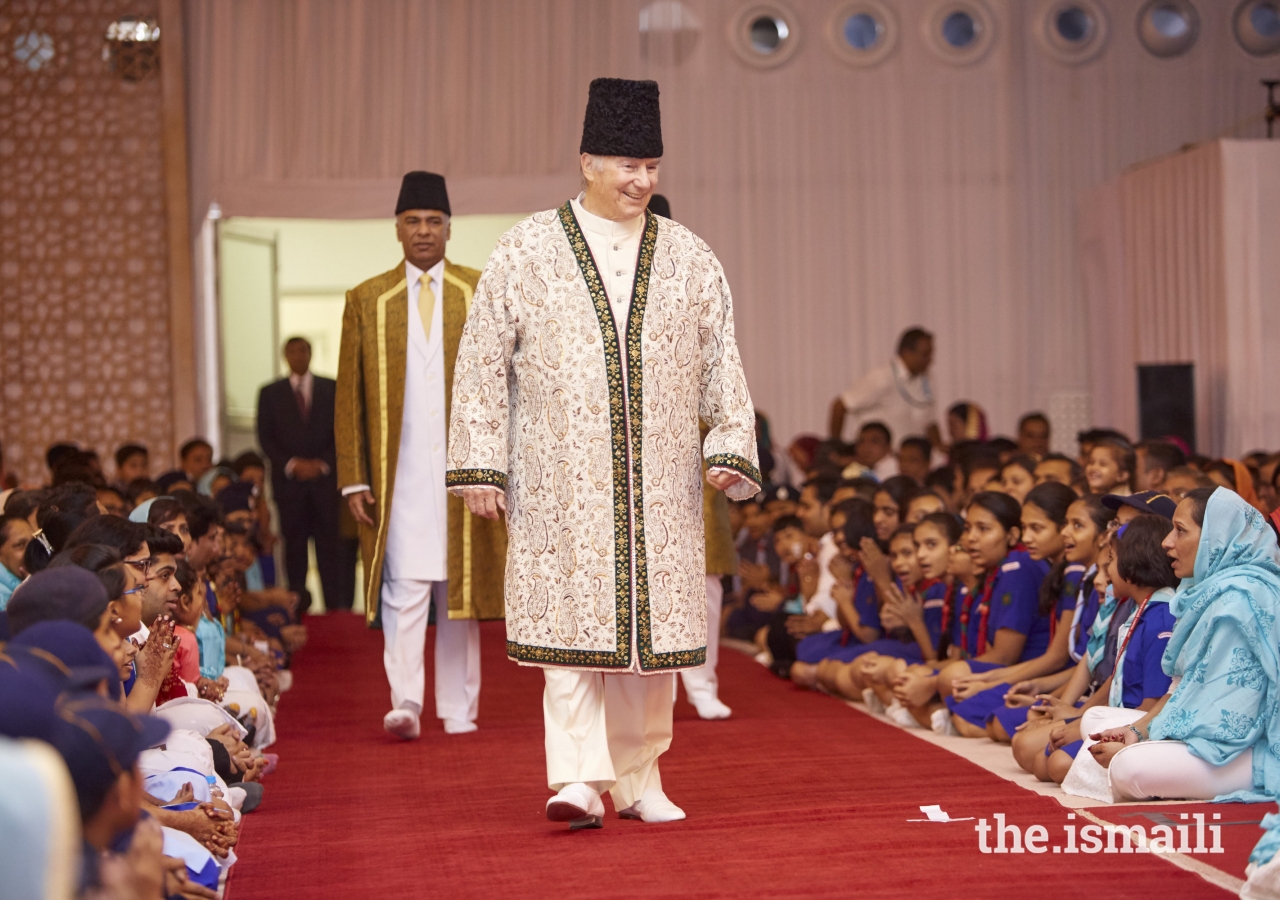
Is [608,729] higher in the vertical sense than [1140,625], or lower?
lower

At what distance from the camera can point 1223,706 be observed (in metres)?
3.62

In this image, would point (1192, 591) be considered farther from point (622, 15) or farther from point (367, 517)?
point (622, 15)

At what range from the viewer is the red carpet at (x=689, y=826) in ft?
10.0

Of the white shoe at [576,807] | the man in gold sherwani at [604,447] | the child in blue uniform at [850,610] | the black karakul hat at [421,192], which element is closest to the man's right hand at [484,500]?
the man in gold sherwani at [604,447]

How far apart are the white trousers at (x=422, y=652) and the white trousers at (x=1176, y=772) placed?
93.2 inches

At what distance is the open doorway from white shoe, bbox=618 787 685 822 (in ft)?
25.0

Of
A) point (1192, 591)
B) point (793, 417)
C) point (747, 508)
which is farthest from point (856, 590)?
point (793, 417)

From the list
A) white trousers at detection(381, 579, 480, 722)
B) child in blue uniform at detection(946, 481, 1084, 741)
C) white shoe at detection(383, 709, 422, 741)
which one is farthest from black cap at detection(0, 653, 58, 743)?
child in blue uniform at detection(946, 481, 1084, 741)

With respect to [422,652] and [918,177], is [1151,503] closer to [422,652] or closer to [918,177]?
[422,652]

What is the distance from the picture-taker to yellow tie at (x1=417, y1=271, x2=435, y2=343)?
17.9 feet

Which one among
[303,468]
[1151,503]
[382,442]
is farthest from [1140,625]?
[303,468]

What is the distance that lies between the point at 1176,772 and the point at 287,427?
6.69 meters

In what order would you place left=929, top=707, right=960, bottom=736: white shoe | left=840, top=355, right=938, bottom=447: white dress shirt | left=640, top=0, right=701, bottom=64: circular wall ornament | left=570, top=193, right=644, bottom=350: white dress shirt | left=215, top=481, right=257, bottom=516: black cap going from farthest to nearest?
left=640, top=0, right=701, bottom=64: circular wall ornament → left=840, top=355, right=938, bottom=447: white dress shirt → left=215, top=481, right=257, bottom=516: black cap → left=929, top=707, right=960, bottom=736: white shoe → left=570, top=193, right=644, bottom=350: white dress shirt

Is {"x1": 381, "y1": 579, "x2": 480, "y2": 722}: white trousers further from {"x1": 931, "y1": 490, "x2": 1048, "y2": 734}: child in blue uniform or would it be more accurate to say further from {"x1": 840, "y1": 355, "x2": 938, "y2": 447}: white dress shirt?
{"x1": 840, "y1": 355, "x2": 938, "y2": 447}: white dress shirt
